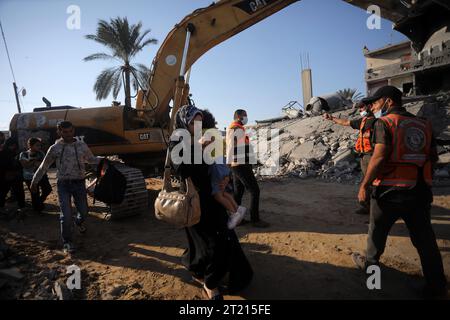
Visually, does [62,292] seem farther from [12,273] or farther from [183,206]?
[183,206]

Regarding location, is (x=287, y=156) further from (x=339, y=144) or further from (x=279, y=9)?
(x=279, y=9)

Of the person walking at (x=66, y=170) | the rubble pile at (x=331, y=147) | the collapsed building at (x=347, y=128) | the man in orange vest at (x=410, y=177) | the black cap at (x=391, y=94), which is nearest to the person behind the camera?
the man in orange vest at (x=410, y=177)

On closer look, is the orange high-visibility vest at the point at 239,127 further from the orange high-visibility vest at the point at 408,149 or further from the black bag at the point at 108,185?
the orange high-visibility vest at the point at 408,149

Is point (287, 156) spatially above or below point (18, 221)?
above

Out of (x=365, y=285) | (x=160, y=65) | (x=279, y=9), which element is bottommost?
(x=365, y=285)

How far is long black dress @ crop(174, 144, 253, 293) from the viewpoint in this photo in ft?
8.38

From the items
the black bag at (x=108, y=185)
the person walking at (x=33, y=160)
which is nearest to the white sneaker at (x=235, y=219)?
the black bag at (x=108, y=185)

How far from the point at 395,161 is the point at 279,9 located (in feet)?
16.7

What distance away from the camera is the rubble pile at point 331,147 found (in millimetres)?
8102

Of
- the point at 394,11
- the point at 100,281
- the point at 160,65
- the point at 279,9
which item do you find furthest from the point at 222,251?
the point at 394,11

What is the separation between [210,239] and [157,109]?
4.26m

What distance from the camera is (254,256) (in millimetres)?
3537

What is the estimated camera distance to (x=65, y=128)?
12.8ft

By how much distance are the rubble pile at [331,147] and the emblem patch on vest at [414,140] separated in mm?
5245
